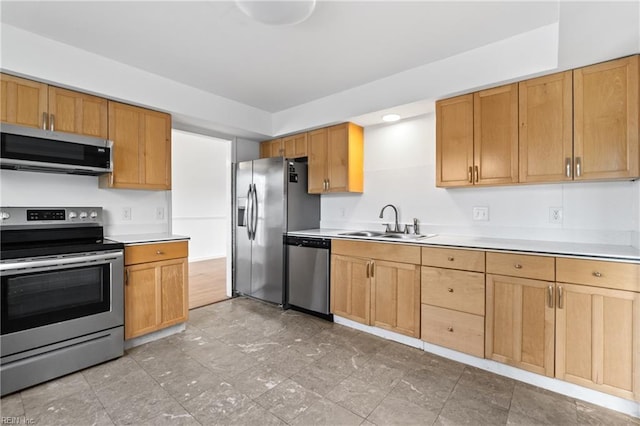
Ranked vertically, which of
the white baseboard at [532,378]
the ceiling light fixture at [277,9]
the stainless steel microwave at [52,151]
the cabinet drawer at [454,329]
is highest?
the ceiling light fixture at [277,9]

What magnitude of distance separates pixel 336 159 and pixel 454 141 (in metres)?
1.35

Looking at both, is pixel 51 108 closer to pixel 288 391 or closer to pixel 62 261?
pixel 62 261

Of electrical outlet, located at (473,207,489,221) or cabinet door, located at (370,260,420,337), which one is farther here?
electrical outlet, located at (473,207,489,221)

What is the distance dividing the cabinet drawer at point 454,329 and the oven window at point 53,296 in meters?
2.65

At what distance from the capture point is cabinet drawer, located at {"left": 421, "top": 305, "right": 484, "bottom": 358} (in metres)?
2.26

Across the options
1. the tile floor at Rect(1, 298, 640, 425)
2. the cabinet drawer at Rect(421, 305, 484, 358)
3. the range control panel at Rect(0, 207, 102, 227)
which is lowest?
the tile floor at Rect(1, 298, 640, 425)

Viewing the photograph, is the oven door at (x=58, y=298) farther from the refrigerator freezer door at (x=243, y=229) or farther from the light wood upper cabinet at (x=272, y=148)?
the light wood upper cabinet at (x=272, y=148)

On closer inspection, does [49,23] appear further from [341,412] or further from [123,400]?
[341,412]

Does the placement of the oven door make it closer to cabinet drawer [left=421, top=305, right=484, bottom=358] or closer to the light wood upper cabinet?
the light wood upper cabinet

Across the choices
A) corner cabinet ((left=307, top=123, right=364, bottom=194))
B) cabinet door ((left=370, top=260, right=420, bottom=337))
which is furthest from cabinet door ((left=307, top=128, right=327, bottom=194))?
cabinet door ((left=370, top=260, right=420, bottom=337))

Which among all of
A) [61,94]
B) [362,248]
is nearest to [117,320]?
[61,94]

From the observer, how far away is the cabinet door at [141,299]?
2.52 metres

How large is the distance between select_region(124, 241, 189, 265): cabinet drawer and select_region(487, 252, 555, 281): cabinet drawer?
2727 millimetres

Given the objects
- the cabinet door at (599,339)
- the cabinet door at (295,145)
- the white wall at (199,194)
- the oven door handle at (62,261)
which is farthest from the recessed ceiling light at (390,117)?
the white wall at (199,194)
